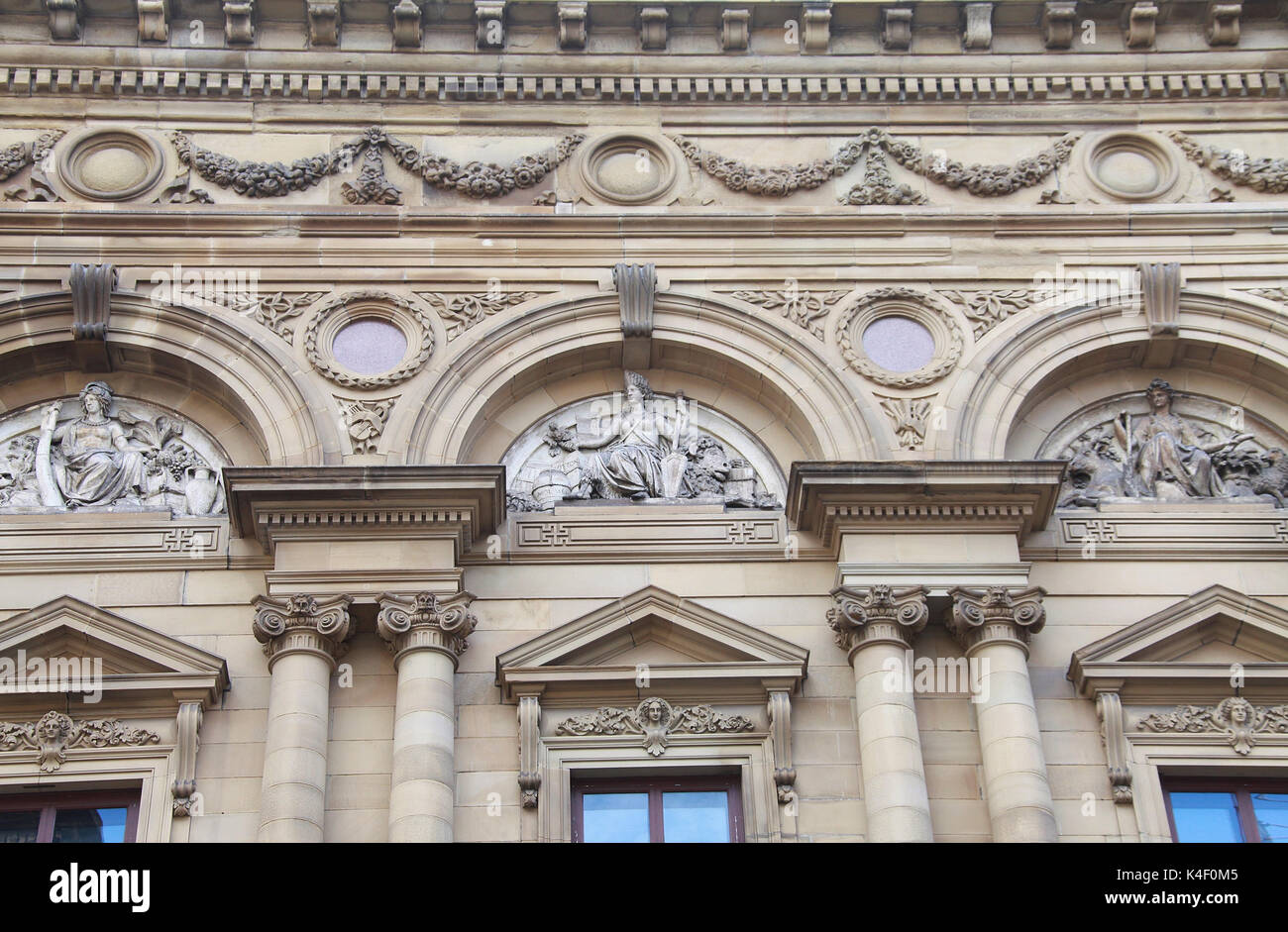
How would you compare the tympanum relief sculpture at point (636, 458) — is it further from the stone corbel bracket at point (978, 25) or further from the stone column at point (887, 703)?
the stone corbel bracket at point (978, 25)

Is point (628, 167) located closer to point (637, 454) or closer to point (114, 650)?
point (637, 454)

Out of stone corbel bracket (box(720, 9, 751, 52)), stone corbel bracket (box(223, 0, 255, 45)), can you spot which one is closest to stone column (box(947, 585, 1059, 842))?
stone corbel bracket (box(720, 9, 751, 52))

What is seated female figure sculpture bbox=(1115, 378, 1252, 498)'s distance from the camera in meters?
20.2

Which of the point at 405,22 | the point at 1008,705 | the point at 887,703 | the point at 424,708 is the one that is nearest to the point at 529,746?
the point at 424,708

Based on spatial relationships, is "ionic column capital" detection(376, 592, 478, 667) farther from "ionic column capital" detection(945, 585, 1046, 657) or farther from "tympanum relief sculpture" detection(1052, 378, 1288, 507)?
"tympanum relief sculpture" detection(1052, 378, 1288, 507)

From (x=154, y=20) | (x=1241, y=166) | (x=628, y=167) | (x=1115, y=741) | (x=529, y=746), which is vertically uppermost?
(x=154, y=20)

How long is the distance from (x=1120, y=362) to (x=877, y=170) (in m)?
3.23

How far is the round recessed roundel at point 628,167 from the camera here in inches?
852

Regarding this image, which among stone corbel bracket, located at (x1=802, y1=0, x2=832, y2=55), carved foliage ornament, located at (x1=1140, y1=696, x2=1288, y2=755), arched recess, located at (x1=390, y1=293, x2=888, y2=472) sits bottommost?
carved foliage ornament, located at (x1=1140, y1=696, x2=1288, y2=755)

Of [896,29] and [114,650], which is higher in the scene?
[896,29]

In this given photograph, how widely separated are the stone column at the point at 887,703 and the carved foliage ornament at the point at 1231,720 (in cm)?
222

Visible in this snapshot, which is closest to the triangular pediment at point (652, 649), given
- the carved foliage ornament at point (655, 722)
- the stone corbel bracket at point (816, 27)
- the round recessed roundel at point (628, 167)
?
the carved foliage ornament at point (655, 722)

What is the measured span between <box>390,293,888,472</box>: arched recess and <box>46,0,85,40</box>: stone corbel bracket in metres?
5.87

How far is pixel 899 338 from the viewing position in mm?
20688
